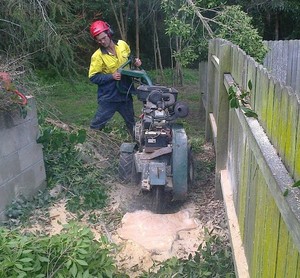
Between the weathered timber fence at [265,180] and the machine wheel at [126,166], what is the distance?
1.45 m

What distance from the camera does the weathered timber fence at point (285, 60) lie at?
32.2 ft

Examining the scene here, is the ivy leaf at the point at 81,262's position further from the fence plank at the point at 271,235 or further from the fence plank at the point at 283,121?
the fence plank at the point at 283,121

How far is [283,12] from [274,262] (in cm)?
1311

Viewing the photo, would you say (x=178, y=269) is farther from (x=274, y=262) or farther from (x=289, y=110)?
(x=289, y=110)

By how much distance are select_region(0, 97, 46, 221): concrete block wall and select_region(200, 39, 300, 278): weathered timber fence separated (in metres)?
1.87

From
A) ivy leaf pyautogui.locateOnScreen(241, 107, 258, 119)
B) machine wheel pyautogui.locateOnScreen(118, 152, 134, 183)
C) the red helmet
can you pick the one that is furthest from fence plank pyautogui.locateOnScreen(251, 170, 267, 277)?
the red helmet

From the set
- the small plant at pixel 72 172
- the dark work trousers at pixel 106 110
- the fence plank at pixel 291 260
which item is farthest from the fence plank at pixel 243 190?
the dark work trousers at pixel 106 110

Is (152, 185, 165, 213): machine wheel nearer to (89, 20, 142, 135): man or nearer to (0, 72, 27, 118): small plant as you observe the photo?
(0, 72, 27, 118): small plant

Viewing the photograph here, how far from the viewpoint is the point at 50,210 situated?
4516mm

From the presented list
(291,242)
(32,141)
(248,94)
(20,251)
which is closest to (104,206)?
(32,141)

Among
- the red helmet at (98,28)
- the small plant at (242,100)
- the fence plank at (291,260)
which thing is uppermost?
the red helmet at (98,28)

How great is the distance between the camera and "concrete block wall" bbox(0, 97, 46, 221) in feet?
13.6

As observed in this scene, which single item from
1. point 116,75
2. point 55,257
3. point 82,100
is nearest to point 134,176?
point 116,75

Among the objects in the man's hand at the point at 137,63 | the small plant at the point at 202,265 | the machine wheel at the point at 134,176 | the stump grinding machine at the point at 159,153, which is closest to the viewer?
the small plant at the point at 202,265
